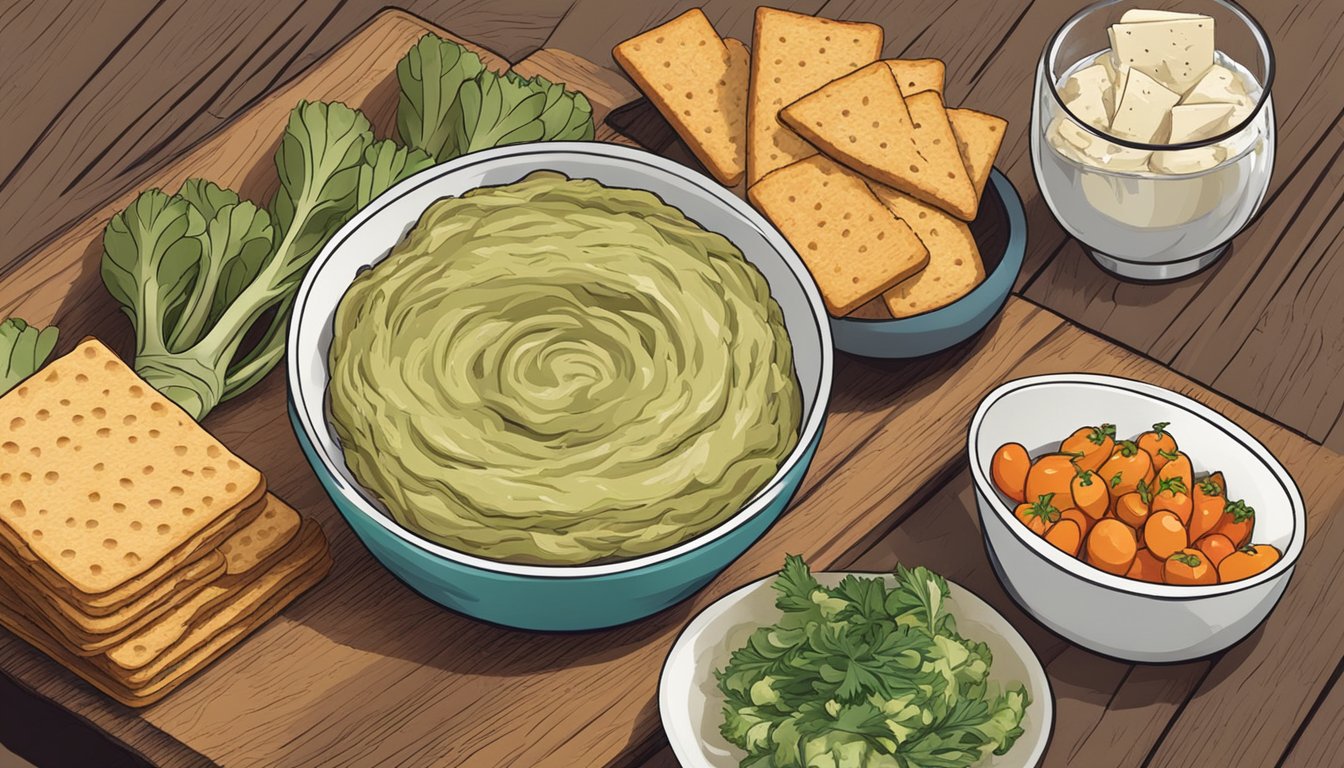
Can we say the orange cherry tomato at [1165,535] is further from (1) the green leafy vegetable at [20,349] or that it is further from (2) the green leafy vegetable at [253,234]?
(1) the green leafy vegetable at [20,349]

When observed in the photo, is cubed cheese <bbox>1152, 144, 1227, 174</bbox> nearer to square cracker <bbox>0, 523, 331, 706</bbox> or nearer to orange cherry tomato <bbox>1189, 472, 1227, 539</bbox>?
orange cherry tomato <bbox>1189, 472, 1227, 539</bbox>

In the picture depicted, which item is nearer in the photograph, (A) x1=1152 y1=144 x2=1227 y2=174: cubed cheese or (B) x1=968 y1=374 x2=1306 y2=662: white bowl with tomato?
(B) x1=968 y1=374 x2=1306 y2=662: white bowl with tomato

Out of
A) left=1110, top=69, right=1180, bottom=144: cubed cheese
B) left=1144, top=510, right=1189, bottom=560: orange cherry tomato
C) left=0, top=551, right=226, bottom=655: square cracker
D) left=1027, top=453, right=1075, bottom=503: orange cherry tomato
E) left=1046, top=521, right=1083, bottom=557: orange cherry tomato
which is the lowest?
left=1144, top=510, right=1189, bottom=560: orange cherry tomato

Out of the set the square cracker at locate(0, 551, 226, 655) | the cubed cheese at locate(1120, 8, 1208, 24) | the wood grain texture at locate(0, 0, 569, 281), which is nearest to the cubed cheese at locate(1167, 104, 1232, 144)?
the cubed cheese at locate(1120, 8, 1208, 24)

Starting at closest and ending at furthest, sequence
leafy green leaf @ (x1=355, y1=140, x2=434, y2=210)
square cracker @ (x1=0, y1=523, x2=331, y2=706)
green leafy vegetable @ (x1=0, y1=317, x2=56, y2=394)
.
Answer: square cracker @ (x1=0, y1=523, x2=331, y2=706) → green leafy vegetable @ (x1=0, y1=317, x2=56, y2=394) → leafy green leaf @ (x1=355, y1=140, x2=434, y2=210)

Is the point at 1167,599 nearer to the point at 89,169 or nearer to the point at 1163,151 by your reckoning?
the point at 1163,151

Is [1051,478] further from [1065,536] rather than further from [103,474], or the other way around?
[103,474]

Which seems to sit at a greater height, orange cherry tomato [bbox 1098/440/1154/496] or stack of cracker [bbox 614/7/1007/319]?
stack of cracker [bbox 614/7/1007/319]
